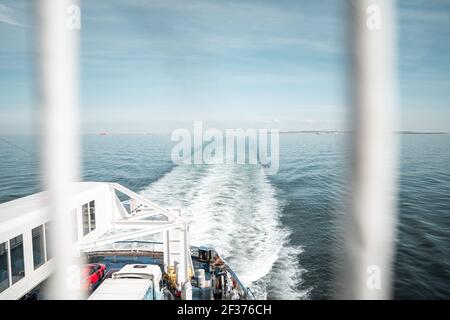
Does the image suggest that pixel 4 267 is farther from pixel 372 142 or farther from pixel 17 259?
pixel 372 142

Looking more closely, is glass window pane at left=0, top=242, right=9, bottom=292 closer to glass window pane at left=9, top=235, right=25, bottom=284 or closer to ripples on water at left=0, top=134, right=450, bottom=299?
glass window pane at left=9, top=235, right=25, bottom=284

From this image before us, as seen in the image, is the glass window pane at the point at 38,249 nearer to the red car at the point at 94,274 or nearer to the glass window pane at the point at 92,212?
the glass window pane at the point at 92,212

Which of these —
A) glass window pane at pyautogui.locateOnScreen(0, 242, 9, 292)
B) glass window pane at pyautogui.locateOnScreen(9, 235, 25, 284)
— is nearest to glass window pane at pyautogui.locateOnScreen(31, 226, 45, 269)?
glass window pane at pyautogui.locateOnScreen(9, 235, 25, 284)

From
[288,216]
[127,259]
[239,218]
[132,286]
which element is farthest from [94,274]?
[288,216]

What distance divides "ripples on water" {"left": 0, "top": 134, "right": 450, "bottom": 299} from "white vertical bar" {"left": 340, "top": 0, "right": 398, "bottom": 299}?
7cm

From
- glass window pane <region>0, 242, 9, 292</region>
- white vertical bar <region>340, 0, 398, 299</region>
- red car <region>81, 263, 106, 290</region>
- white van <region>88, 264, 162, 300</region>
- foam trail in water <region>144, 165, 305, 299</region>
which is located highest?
white vertical bar <region>340, 0, 398, 299</region>

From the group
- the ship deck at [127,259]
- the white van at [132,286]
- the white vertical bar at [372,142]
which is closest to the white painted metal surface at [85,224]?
the white van at [132,286]

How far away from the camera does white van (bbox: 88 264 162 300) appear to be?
482 centimetres

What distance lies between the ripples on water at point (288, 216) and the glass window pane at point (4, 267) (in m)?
1.66

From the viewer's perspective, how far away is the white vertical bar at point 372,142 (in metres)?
1.08

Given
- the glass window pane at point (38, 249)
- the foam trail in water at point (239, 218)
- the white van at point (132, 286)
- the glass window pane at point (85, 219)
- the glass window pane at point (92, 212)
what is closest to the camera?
the white van at point (132, 286)

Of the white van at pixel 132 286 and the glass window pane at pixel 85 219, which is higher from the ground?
the glass window pane at pixel 85 219

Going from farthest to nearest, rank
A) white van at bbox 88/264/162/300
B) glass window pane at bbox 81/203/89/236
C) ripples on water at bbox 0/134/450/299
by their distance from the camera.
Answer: ripples on water at bbox 0/134/450/299 < glass window pane at bbox 81/203/89/236 < white van at bbox 88/264/162/300
